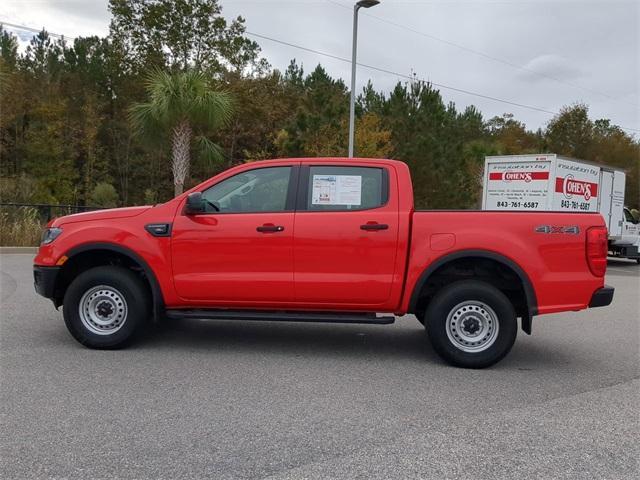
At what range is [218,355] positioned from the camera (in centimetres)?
559

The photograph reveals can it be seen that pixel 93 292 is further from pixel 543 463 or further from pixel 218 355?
pixel 543 463

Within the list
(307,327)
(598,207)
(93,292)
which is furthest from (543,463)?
(598,207)

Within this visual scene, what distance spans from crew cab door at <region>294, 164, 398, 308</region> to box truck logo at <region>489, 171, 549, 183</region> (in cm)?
1254

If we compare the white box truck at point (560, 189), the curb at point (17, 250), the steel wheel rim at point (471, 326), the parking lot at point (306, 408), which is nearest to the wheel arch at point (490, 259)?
the steel wheel rim at point (471, 326)

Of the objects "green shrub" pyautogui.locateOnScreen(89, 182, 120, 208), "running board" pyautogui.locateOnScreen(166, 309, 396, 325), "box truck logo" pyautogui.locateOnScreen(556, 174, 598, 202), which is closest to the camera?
"running board" pyautogui.locateOnScreen(166, 309, 396, 325)

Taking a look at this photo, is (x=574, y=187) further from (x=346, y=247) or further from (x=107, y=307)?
(x=107, y=307)

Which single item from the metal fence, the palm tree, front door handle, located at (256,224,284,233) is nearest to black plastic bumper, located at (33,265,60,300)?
front door handle, located at (256,224,284,233)

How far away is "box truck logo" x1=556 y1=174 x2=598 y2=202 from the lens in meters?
16.5

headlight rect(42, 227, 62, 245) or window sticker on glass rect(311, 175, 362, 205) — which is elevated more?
window sticker on glass rect(311, 175, 362, 205)

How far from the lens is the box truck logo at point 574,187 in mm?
16484

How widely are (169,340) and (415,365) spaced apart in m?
2.72

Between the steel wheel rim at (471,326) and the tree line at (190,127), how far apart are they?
46.9 ft

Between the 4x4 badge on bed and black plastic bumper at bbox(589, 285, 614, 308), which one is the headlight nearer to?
the 4x4 badge on bed

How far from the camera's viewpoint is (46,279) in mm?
5605
